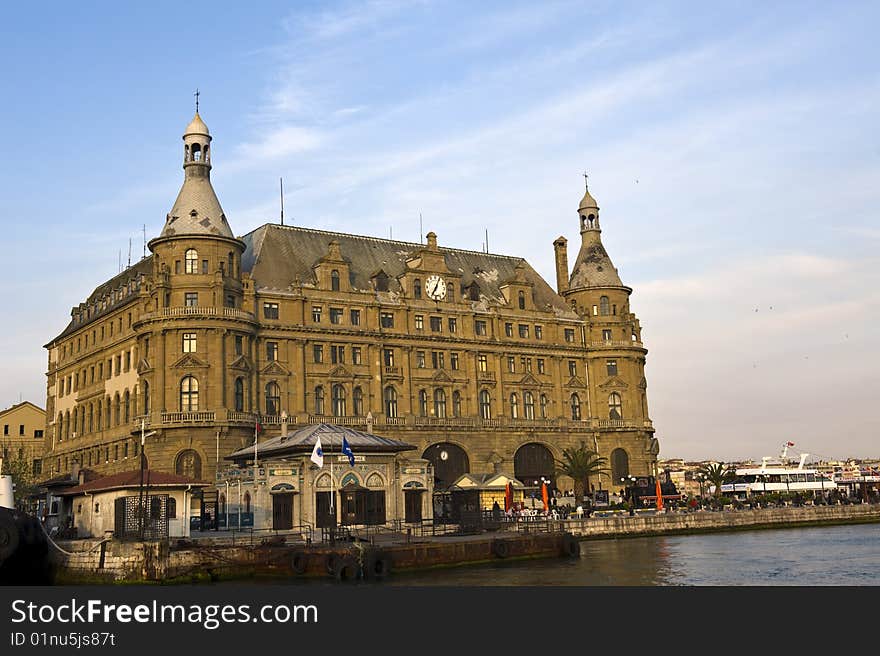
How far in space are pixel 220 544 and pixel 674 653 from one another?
3462 cm

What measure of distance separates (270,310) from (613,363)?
42.8 meters

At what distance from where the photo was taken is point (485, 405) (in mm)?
110562

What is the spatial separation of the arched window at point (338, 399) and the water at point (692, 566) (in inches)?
1169

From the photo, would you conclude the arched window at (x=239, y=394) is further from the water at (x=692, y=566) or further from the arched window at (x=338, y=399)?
the water at (x=692, y=566)

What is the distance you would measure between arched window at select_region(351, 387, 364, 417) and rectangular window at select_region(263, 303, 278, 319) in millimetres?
11053

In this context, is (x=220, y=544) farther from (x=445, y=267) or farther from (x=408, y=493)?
(x=445, y=267)

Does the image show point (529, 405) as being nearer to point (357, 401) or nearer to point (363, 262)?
point (357, 401)

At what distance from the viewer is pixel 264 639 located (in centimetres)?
2956

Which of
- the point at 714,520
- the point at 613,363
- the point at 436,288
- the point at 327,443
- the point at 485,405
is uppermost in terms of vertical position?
the point at 436,288

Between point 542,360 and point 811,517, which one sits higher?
point 542,360

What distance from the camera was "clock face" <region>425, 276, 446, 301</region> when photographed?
110 meters

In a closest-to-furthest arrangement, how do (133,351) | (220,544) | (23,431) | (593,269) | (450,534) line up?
(220,544) → (450,534) → (133,351) → (593,269) → (23,431)

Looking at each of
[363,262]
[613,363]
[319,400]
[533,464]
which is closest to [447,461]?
[533,464]

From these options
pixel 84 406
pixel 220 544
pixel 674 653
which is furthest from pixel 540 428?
pixel 674 653
